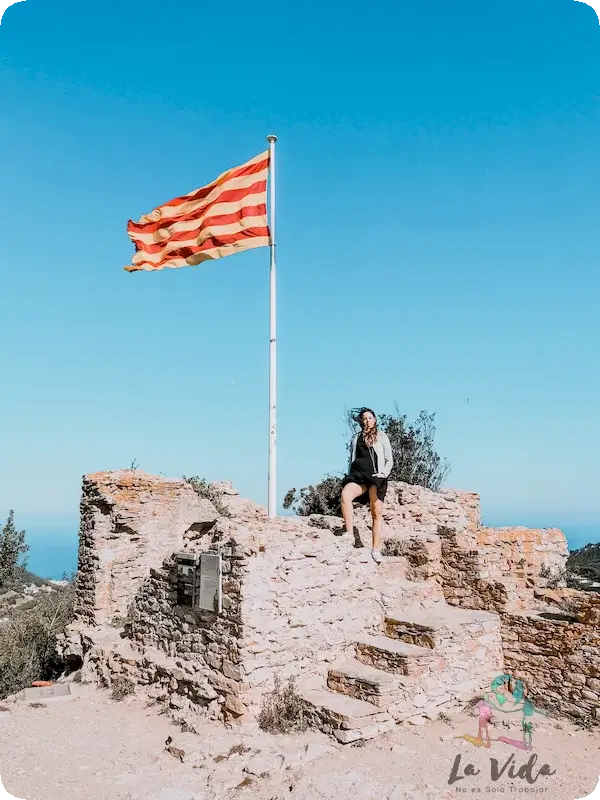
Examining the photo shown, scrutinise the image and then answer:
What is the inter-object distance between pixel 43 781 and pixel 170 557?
3490mm

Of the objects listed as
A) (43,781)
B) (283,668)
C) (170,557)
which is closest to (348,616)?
(283,668)

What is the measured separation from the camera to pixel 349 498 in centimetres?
994

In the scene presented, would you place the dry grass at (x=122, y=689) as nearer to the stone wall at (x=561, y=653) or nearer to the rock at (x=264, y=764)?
the rock at (x=264, y=764)

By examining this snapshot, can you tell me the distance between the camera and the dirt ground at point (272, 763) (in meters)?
6.47

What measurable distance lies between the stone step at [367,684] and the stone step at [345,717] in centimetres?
11

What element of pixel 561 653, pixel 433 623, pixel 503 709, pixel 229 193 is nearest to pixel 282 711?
pixel 433 623

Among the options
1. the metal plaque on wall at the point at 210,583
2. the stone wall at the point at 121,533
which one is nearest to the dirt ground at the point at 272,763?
the metal plaque on wall at the point at 210,583

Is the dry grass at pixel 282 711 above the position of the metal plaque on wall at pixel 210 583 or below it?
below

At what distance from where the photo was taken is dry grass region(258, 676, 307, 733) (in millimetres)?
7676

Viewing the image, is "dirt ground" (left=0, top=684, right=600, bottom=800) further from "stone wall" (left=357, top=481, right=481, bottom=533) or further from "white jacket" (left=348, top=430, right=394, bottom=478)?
"stone wall" (left=357, top=481, right=481, bottom=533)

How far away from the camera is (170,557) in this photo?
384 inches

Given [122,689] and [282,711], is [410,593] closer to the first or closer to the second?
[282,711]

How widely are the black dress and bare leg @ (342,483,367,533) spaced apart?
8cm

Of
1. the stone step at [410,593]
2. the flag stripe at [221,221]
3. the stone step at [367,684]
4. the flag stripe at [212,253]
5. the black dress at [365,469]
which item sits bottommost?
the stone step at [367,684]
